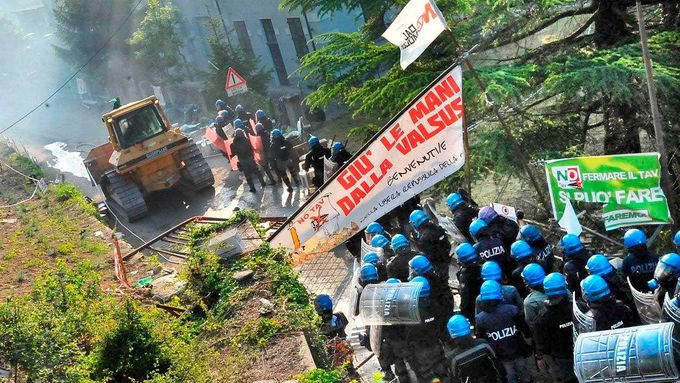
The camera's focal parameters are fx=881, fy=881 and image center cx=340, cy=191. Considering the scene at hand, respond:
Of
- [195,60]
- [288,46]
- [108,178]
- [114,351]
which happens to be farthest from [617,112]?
[195,60]

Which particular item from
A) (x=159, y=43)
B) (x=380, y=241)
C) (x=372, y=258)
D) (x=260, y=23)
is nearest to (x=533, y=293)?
(x=372, y=258)

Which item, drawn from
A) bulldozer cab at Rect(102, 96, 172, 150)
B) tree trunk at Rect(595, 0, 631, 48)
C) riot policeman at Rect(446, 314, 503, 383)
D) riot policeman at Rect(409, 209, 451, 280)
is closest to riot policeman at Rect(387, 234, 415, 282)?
riot policeman at Rect(409, 209, 451, 280)

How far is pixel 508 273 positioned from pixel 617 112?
3.30 metres

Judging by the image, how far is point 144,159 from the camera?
66.9ft

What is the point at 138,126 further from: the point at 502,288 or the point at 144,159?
the point at 502,288

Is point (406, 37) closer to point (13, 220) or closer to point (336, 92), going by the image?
point (336, 92)

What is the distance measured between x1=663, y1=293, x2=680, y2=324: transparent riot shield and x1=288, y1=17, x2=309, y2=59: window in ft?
76.7

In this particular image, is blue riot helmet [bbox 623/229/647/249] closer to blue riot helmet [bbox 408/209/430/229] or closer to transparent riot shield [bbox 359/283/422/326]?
transparent riot shield [bbox 359/283/422/326]

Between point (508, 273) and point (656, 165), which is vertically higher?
point (656, 165)

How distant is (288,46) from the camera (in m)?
31.4

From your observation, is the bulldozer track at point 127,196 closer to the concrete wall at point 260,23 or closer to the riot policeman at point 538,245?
the concrete wall at point 260,23

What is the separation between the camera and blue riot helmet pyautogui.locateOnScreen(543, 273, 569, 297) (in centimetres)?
812

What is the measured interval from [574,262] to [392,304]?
1.88m

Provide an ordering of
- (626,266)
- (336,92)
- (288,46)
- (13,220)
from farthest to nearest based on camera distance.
Answer: (288,46) → (13,220) → (336,92) → (626,266)
